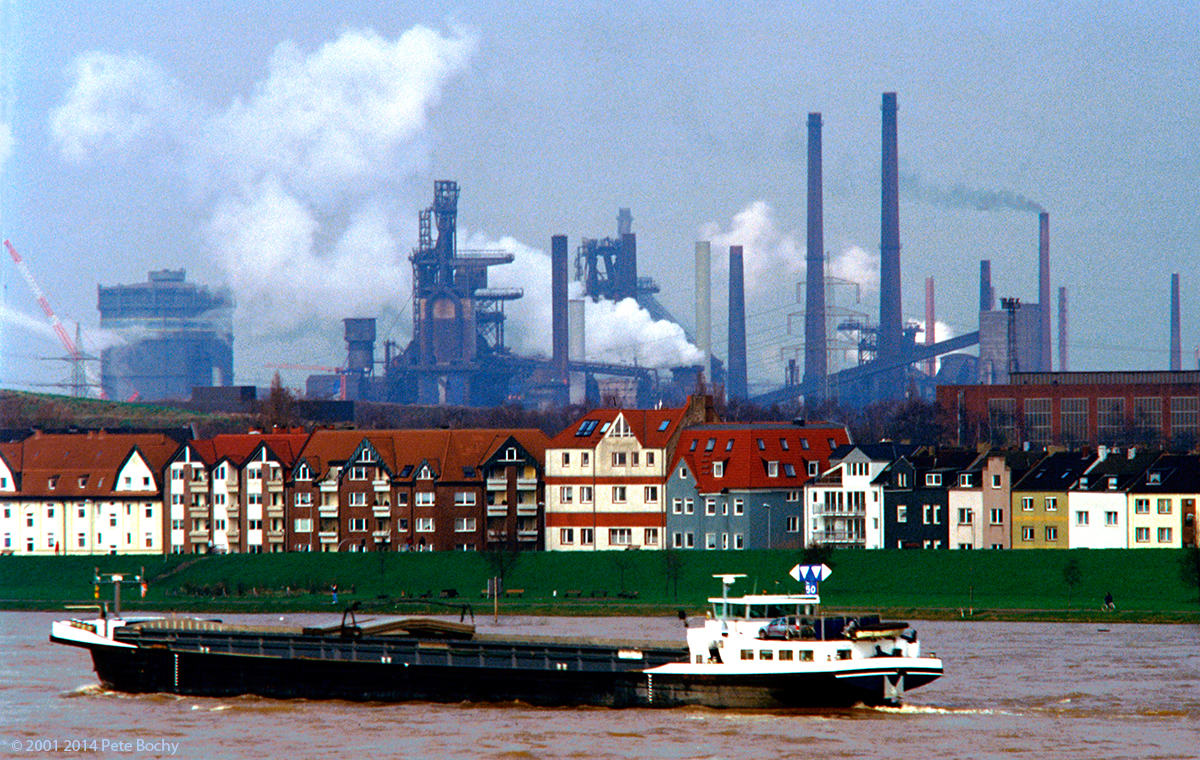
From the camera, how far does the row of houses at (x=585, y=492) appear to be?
111625mm

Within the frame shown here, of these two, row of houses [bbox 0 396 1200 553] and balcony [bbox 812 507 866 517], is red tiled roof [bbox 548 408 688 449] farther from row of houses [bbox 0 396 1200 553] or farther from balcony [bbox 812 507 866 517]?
balcony [bbox 812 507 866 517]

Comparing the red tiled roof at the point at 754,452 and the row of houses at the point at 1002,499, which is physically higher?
the red tiled roof at the point at 754,452

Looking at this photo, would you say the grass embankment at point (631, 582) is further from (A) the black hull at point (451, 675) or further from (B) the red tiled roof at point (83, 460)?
(A) the black hull at point (451, 675)

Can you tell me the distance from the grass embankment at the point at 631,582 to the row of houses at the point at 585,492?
8737 millimetres

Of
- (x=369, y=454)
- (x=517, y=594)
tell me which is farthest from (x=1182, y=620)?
(x=369, y=454)

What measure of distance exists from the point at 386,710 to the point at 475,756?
1133cm

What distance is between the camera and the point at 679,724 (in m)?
55.6

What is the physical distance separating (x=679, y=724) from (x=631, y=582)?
4996 centimetres

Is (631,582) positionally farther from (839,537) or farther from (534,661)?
(534,661)

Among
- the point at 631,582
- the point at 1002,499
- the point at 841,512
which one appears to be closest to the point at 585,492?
the point at 631,582

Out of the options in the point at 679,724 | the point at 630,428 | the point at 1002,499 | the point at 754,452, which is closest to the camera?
the point at 679,724

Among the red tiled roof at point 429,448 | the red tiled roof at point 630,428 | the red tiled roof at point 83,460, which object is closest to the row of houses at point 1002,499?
the red tiled roof at point 630,428

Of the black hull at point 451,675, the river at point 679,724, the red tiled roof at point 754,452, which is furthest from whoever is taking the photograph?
the red tiled roof at point 754,452

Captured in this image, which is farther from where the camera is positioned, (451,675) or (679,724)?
(451,675)
